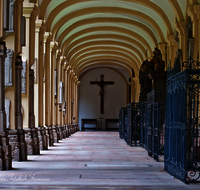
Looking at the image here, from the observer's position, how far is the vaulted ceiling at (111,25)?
14.5m

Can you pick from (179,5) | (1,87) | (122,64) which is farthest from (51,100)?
(122,64)

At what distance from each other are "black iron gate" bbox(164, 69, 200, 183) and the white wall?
27.7m

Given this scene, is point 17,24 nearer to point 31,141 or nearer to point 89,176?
point 31,141

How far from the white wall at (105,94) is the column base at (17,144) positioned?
85.4 feet

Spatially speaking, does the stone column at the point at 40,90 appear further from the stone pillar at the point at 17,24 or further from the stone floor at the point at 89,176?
the stone pillar at the point at 17,24

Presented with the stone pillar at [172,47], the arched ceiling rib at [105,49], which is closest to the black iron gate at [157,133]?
the stone pillar at [172,47]

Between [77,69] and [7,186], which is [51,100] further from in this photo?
[77,69]

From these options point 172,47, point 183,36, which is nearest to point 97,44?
point 172,47

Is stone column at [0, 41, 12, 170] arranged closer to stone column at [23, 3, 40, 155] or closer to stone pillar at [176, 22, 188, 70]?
stone column at [23, 3, 40, 155]

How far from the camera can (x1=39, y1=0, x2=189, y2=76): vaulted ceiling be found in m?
14.5

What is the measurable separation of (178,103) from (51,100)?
9677mm

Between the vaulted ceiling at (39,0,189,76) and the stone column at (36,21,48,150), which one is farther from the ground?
the vaulted ceiling at (39,0,189,76)

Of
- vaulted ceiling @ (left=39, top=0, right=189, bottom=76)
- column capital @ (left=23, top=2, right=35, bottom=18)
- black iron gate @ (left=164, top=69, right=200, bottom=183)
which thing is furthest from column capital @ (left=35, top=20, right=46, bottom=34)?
black iron gate @ (left=164, top=69, right=200, bottom=183)

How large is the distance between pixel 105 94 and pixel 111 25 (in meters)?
15.3
